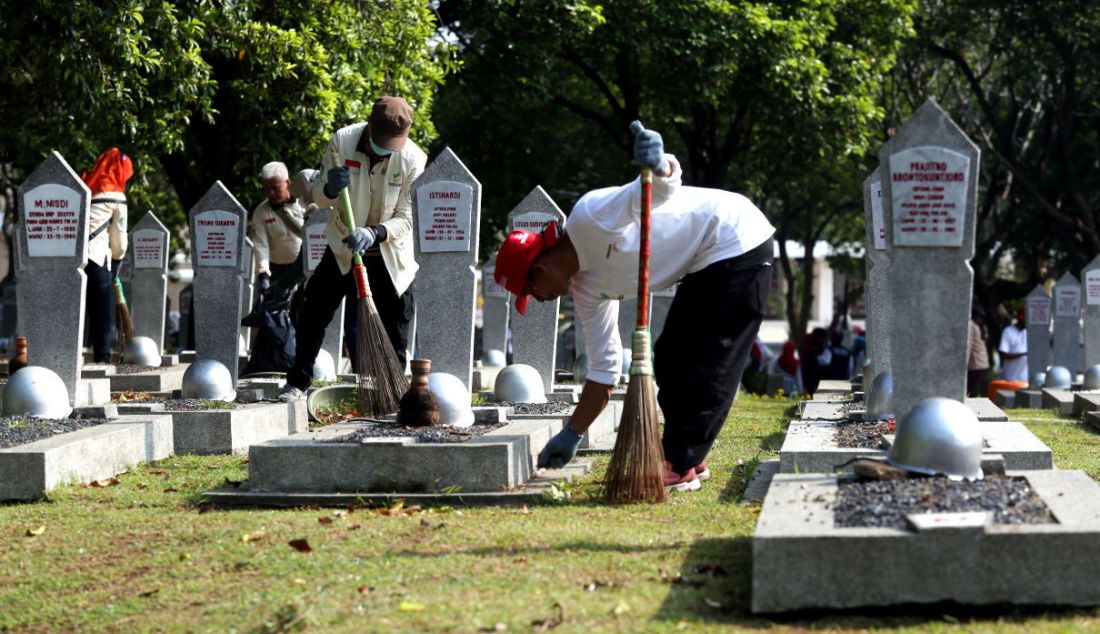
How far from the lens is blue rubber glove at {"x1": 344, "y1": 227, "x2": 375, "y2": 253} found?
923 centimetres

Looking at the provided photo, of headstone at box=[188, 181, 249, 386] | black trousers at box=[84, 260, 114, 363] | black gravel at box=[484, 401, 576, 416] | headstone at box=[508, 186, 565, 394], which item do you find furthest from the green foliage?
black gravel at box=[484, 401, 576, 416]

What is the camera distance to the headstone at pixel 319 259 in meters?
13.9

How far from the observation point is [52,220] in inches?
379

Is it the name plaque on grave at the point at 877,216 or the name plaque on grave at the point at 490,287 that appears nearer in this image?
the name plaque on grave at the point at 877,216

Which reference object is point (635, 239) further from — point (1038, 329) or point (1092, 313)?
point (1038, 329)

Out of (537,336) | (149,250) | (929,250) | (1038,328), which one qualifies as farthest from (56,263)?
(1038,328)

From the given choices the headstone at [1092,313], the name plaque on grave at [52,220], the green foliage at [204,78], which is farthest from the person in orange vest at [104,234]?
the headstone at [1092,313]

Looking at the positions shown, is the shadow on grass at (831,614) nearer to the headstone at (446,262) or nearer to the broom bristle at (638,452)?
the broom bristle at (638,452)

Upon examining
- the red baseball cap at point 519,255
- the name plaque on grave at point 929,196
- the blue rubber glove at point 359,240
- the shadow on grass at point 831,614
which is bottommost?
the shadow on grass at point 831,614

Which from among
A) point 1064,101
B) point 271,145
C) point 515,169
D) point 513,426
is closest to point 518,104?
point 515,169

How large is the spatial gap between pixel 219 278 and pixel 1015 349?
16.9 meters

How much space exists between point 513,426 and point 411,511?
1.54 metres

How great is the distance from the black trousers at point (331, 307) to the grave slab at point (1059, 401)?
7.68 metres

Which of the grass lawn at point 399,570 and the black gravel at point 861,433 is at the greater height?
the black gravel at point 861,433
